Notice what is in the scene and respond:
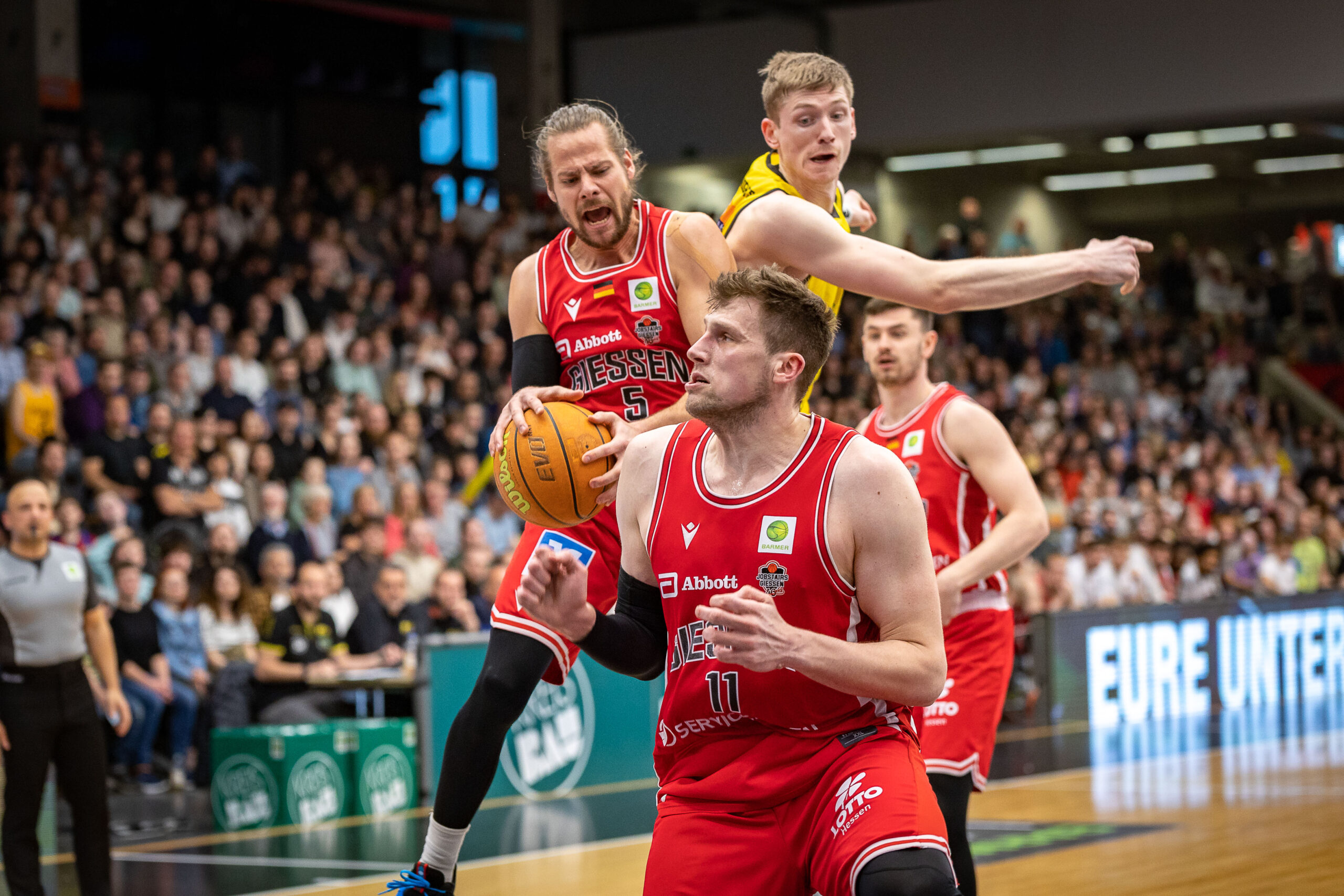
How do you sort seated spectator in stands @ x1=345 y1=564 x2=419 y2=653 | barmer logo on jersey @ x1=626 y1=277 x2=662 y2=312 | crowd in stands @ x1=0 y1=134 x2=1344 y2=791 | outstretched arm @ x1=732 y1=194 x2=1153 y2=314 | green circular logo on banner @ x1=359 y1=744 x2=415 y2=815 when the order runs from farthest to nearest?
seated spectator in stands @ x1=345 y1=564 x2=419 y2=653
crowd in stands @ x1=0 y1=134 x2=1344 y2=791
green circular logo on banner @ x1=359 y1=744 x2=415 y2=815
barmer logo on jersey @ x1=626 y1=277 x2=662 y2=312
outstretched arm @ x1=732 y1=194 x2=1153 y2=314

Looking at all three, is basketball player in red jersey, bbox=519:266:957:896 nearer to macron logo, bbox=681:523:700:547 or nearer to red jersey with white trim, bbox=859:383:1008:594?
macron logo, bbox=681:523:700:547

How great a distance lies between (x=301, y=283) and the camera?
44.6ft

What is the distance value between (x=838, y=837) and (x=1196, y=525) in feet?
46.8

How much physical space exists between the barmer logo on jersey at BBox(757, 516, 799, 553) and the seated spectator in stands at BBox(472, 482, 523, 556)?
848 centimetres

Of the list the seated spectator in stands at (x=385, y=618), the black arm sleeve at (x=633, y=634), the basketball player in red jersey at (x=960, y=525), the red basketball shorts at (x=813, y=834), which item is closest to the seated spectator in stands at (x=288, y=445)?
the seated spectator in stands at (x=385, y=618)

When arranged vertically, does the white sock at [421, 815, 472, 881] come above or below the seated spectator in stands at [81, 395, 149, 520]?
below

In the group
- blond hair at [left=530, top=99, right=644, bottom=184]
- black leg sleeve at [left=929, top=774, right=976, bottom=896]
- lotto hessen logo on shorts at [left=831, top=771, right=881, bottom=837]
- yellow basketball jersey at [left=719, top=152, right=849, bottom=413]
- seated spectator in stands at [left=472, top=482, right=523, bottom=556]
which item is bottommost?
black leg sleeve at [left=929, top=774, right=976, bottom=896]

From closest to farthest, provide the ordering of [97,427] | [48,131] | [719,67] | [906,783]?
[906,783] < [97,427] < [48,131] < [719,67]

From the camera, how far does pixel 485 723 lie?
4395 millimetres

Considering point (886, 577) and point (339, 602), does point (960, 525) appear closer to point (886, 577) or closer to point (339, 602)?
point (886, 577)

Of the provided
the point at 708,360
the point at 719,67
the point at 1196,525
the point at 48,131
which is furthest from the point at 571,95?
the point at 708,360

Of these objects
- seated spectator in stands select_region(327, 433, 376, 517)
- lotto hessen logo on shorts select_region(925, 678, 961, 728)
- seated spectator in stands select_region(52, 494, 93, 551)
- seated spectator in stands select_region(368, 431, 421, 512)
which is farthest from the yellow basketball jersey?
seated spectator in stands select_region(368, 431, 421, 512)

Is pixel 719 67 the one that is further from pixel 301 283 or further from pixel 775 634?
pixel 775 634

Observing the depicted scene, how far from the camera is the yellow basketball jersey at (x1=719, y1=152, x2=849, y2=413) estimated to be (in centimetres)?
459
